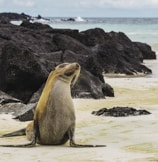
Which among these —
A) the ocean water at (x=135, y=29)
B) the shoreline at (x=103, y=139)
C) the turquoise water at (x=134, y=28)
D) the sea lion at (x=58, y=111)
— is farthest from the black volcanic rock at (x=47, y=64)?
the turquoise water at (x=134, y=28)

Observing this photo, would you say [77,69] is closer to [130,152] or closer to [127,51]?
[130,152]

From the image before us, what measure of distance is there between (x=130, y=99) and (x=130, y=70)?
10.2 m

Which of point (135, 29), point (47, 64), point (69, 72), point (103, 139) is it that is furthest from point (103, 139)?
point (135, 29)

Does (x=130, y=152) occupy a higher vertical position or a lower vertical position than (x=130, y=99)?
higher

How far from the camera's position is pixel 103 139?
8070 millimetres

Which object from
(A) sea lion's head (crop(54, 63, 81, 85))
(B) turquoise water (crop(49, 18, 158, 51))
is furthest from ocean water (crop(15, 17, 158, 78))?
(A) sea lion's head (crop(54, 63, 81, 85))

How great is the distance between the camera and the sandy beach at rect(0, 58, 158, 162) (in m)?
6.56

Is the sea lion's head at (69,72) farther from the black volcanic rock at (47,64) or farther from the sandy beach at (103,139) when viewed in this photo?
the black volcanic rock at (47,64)

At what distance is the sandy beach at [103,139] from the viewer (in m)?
6.56

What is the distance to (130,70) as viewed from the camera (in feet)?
79.4

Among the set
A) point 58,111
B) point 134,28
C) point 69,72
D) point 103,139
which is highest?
point 69,72

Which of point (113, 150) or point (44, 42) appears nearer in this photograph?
point (113, 150)

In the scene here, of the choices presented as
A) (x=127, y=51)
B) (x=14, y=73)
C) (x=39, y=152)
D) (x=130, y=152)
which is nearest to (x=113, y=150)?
(x=130, y=152)

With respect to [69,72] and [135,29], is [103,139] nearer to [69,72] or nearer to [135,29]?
[69,72]
